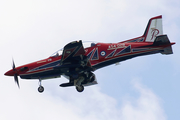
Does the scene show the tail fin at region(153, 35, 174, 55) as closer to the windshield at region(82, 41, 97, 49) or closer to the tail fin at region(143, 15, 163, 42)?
the tail fin at region(143, 15, 163, 42)

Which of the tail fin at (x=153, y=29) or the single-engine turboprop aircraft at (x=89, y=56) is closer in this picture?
the single-engine turboprop aircraft at (x=89, y=56)

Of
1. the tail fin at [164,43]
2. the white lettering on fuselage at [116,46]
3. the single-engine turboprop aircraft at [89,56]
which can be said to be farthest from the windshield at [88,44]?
the tail fin at [164,43]

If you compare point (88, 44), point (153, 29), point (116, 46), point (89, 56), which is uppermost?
point (153, 29)

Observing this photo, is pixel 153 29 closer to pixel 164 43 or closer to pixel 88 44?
pixel 164 43

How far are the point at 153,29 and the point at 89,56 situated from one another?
6084 millimetres

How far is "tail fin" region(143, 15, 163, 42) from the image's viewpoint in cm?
3022

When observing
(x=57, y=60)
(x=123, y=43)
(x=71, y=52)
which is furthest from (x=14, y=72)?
(x=123, y=43)

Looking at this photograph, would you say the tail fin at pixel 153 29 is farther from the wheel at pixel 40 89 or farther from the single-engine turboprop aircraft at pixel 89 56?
the wheel at pixel 40 89

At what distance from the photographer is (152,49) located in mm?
29031

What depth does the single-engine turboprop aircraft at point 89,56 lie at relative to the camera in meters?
28.4

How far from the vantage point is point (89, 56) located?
29328mm

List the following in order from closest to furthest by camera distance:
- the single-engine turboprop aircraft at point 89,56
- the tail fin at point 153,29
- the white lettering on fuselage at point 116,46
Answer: the single-engine turboprop aircraft at point 89,56 → the white lettering on fuselage at point 116,46 → the tail fin at point 153,29

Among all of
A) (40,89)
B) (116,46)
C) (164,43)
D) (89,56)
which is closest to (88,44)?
(89,56)

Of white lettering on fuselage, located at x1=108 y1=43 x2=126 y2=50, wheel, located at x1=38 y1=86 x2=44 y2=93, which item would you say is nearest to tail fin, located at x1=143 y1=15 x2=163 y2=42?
white lettering on fuselage, located at x1=108 y1=43 x2=126 y2=50
